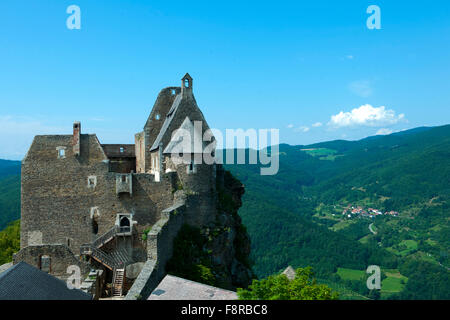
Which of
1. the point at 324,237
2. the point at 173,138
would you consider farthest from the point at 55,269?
the point at 324,237

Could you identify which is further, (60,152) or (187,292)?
(60,152)

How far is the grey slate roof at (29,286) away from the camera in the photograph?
1507 cm

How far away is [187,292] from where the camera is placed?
17422 millimetres

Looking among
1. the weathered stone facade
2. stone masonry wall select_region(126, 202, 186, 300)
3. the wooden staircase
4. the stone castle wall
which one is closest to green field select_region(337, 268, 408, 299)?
the weathered stone facade

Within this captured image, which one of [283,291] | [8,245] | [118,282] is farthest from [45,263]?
[8,245]

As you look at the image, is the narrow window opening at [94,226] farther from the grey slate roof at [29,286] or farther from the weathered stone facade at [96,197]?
the grey slate roof at [29,286]

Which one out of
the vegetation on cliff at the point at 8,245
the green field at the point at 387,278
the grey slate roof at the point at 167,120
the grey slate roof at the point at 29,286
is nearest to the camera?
Result: the grey slate roof at the point at 29,286

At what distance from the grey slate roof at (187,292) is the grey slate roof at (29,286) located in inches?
154

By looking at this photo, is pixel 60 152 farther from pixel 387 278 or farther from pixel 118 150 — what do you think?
pixel 387 278

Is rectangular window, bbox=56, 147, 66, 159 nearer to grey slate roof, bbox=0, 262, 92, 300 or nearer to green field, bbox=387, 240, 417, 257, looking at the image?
grey slate roof, bbox=0, 262, 92, 300

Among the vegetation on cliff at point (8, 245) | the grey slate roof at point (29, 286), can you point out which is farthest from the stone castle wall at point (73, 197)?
the vegetation on cliff at point (8, 245)

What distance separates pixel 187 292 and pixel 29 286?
21.2 feet
